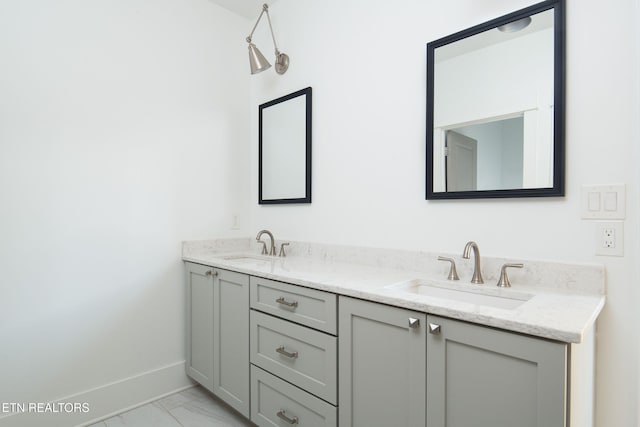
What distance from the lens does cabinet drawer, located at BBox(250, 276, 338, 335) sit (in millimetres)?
1418

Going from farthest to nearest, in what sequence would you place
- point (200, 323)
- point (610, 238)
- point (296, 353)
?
point (200, 323)
point (296, 353)
point (610, 238)

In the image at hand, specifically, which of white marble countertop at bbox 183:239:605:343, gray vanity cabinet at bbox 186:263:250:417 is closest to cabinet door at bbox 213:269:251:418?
gray vanity cabinet at bbox 186:263:250:417

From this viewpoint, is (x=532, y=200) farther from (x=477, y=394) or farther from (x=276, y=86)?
(x=276, y=86)

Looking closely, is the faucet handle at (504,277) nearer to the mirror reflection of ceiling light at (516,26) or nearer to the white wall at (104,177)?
the mirror reflection of ceiling light at (516,26)

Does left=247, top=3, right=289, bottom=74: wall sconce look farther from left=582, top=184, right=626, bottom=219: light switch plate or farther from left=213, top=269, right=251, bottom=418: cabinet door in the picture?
left=582, top=184, right=626, bottom=219: light switch plate

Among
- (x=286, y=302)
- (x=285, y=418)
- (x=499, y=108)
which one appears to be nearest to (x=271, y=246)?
(x=286, y=302)

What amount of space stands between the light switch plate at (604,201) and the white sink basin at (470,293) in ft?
1.24

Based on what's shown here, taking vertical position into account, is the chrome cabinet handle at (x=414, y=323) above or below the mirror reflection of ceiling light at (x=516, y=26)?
below

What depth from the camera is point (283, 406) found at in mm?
1619

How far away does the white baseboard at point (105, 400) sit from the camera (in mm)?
1796

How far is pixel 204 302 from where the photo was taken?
215cm

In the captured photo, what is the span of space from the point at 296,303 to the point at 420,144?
3.11ft

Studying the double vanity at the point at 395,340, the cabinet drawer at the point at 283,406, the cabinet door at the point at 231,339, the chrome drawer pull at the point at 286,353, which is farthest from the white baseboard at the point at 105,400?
the chrome drawer pull at the point at 286,353

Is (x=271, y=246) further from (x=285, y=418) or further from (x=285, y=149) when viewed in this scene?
(x=285, y=418)
